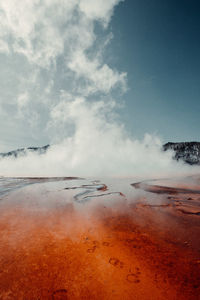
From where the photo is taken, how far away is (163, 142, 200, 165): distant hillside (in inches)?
2452

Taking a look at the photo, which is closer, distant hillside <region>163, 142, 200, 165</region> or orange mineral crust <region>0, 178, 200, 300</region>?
orange mineral crust <region>0, 178, 200, 300</region>

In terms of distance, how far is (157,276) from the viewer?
2459 mm

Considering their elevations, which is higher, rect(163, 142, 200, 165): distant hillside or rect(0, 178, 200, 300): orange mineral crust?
rect(163, 142, 200, 165): distant hillside

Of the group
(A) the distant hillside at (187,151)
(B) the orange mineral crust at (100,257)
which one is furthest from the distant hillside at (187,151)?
(B) the orange mineral crust at (100,257)

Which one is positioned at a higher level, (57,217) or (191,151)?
(191,151)

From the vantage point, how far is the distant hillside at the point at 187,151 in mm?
62281

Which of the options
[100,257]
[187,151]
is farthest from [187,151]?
[100,257]

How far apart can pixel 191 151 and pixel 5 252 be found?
8357 centimetres

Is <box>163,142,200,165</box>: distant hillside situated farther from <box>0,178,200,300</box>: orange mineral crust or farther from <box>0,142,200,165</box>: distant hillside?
<box>0,178,200,300</box>: orange mineral crust

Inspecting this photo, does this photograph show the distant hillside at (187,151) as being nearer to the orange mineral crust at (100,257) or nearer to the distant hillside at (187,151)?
the distant hillside at (187,151)

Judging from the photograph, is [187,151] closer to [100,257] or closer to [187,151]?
[187,151]

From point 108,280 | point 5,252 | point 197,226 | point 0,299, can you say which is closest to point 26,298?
point 0,299

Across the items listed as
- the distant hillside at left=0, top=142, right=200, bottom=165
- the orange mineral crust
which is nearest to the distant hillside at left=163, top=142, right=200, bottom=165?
the distant hillside at left=0, top=142, right=200, bottom=165

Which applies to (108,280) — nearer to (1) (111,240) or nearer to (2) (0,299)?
(1) (111,240)
